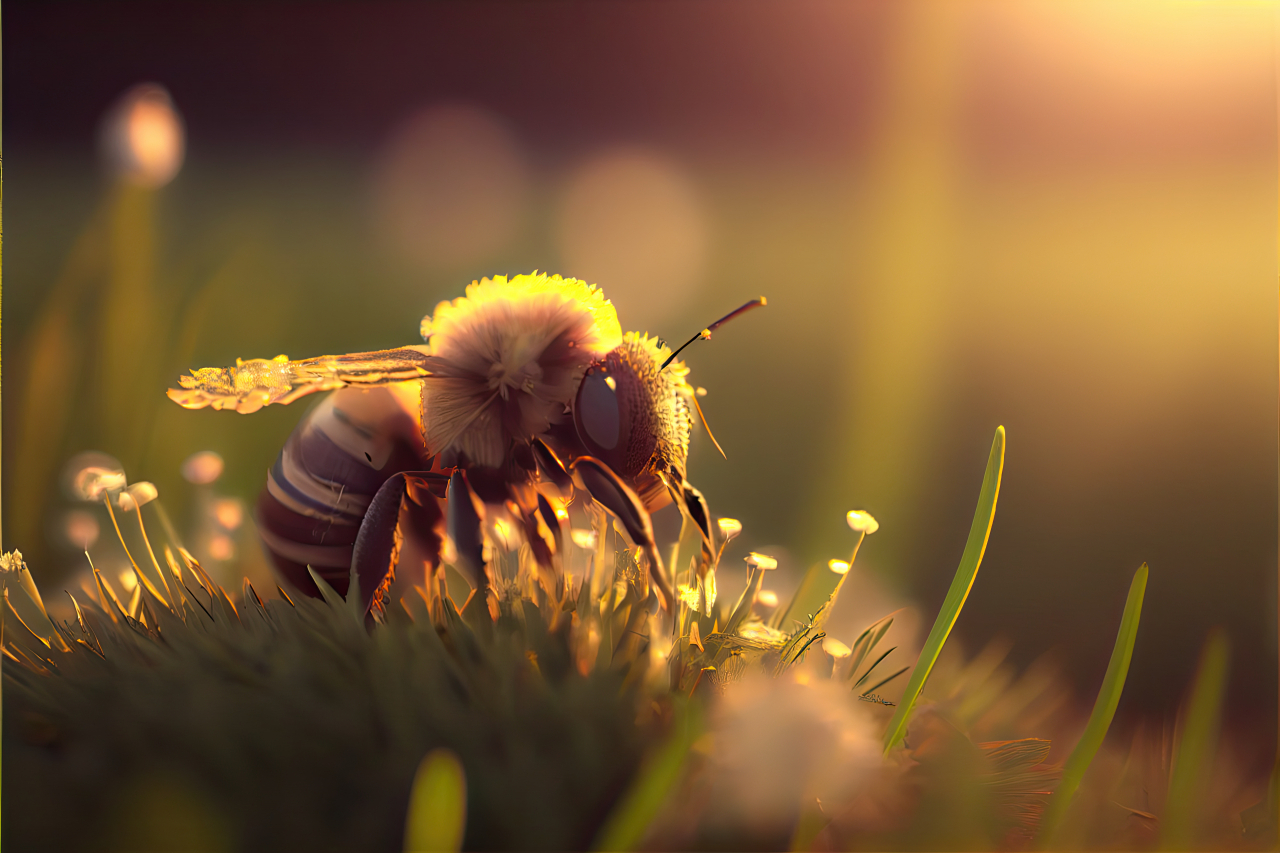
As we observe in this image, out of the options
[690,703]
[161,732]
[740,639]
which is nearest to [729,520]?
[740,639]

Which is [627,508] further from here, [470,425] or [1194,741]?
[1194,741]

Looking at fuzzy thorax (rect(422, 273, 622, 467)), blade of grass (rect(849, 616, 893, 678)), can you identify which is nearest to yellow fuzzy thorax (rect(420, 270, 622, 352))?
fuzzy thorax (rect(422, 273, 622, 467))

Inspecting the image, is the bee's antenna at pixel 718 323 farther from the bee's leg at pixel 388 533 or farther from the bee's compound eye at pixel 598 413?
the bee's leg at pixel 388 533

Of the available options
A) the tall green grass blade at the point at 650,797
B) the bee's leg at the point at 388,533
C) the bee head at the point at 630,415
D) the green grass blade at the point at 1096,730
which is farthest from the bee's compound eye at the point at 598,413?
the green grass blade at the point at 1096,730

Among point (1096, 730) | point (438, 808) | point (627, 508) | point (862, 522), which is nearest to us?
point (438, 808)

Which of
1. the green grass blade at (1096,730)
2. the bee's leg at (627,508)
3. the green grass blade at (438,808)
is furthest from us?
the bee's leg at (627,508)

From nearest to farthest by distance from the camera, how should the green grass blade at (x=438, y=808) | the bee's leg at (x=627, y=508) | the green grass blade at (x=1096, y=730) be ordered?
1. the green grass blade at (x=438, y=808)
2. the green grass blade at (x=1096, y=730)
3. the bee's leg at (x=627, y=508)

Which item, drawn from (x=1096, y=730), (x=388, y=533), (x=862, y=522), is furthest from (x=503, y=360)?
(x=1096, y=730)
